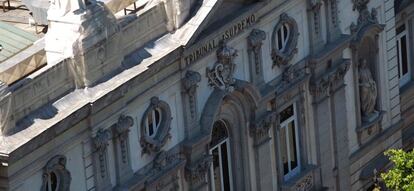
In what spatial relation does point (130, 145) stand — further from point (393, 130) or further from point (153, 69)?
point (393, 130)

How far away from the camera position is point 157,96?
6788 cm

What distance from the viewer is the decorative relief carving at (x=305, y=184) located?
7606 centimetres

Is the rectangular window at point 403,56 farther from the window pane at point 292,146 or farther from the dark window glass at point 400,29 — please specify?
the window pane at point 292,146

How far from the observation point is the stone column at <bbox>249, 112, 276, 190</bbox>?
73.1 metres

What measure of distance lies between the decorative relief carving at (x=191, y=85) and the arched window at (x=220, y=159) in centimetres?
204

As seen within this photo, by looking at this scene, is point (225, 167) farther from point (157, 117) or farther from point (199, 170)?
point (157, 117)

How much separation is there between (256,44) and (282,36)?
2640 mm

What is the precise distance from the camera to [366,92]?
80.3 metres

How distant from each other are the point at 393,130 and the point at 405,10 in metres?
4.79

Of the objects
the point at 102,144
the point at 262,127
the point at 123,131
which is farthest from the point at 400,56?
the point at 102,144

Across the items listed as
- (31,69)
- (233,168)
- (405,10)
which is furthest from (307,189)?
(31,69)

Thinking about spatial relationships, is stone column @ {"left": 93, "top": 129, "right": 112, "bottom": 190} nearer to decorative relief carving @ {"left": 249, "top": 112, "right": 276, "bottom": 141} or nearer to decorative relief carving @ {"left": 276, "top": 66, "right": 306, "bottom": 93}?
decorative relief carving @ {"left": 249, "top": 112, "right": 276, "bottom": 141}

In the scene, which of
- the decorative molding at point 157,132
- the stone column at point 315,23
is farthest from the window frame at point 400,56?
the decorative molding at point 157,132

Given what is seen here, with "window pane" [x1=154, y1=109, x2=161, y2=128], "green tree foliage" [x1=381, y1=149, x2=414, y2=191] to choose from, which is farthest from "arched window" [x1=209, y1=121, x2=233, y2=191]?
"green tree foliage" [x1=381, y1=149, x2=414, y2=191]
